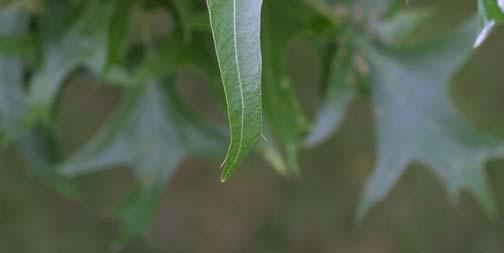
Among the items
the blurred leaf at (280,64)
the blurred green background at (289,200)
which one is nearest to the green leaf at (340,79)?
the blurred leaf at (280,64)

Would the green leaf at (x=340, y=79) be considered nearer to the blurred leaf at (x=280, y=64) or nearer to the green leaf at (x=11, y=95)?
the blurred leaf at (x=280, y=64)

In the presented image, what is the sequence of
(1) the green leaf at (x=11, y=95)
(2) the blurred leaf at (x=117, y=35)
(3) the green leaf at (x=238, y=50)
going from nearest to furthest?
1. (3) the green leaf at (x=238, y=50)
2. (2) the blurred leaf at (x=117, y=35)
3. (1) the green leaf at (x=11, y=95)

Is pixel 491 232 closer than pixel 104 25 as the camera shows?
No

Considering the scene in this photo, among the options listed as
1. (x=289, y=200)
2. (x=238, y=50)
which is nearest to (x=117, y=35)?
(x=238, y=50)

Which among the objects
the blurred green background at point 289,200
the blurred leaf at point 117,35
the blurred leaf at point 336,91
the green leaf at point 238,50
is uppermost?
the green leaf at point 238,50

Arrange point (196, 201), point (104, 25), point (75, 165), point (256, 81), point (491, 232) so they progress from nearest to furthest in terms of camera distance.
A: point (256, 81) → point (104, 25) → point (75, 165) → point (491, 232) → point (196, 201)

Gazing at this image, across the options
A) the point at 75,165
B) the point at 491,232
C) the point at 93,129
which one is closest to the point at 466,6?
the point at 491,232

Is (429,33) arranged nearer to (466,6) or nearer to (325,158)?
(466,6)
